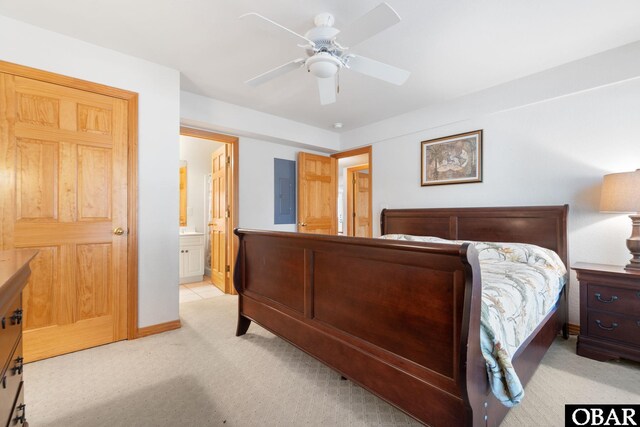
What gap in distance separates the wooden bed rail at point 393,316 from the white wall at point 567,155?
223cm

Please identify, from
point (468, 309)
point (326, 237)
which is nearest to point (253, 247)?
point (326, 237)

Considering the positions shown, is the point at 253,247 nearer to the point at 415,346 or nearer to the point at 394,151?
the point at 415,346

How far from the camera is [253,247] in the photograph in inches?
98.7

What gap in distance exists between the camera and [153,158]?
261 centimetres

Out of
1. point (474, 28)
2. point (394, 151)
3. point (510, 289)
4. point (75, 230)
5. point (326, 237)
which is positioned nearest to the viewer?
point (510, 289)

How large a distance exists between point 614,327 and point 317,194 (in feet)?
11.7

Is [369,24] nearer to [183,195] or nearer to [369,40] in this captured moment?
[369,40]

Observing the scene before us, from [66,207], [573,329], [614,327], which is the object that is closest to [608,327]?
[614,327]

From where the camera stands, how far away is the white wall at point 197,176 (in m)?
5.06

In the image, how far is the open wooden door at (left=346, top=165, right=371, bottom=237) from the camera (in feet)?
21.4

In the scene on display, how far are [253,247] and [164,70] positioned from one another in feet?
6.04

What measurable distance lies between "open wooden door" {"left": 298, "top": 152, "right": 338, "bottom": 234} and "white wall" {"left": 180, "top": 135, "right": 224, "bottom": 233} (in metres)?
1.71

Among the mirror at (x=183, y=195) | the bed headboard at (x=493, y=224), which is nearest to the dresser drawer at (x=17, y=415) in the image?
the bed headboard at (x=493, y=224)

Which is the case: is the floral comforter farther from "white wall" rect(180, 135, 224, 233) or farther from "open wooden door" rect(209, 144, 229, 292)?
"white wall" rect(180, 135, 224, 233)
